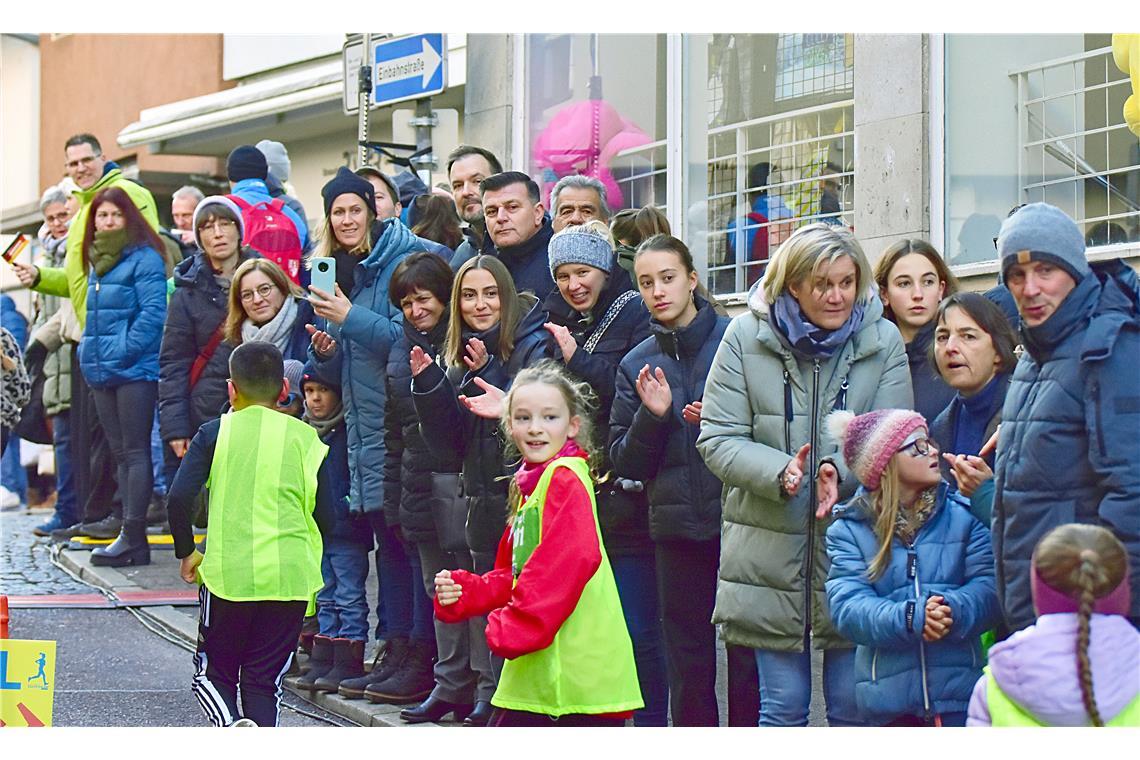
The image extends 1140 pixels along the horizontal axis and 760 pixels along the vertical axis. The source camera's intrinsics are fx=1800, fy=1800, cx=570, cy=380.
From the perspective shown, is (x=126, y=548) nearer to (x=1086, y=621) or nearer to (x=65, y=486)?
(x=65, y=486)

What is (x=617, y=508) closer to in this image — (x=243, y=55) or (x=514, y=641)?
(x=514, y=641)

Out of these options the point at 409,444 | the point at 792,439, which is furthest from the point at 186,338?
the point at 792,439

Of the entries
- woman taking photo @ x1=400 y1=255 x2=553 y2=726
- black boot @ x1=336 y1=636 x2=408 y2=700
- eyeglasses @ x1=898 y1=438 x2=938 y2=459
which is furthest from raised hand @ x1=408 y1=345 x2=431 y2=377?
eyeglasses @ x1=898 y1=438 x2=938 y2=459

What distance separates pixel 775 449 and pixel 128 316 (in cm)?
565

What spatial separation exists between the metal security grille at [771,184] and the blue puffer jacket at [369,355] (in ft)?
7.51

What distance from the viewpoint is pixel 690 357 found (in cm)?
600

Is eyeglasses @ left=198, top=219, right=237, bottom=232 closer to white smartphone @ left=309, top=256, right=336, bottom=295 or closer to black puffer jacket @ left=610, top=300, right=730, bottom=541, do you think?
white smartphone @ left=309, top=256, right=336, bottom=295

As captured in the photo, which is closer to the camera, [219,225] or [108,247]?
[219,225]

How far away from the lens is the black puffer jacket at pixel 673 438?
5.84m

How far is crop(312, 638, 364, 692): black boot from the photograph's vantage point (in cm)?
753

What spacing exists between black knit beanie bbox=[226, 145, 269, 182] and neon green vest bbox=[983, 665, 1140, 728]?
265 inches

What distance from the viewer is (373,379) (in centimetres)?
760

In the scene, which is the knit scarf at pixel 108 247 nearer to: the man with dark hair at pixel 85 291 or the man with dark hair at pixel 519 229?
the man with dark hair at pixel 85 291

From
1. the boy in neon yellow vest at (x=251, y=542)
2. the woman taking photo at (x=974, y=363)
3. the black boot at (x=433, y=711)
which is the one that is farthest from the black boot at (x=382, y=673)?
the woman taking photo at (x=974, y=363)
